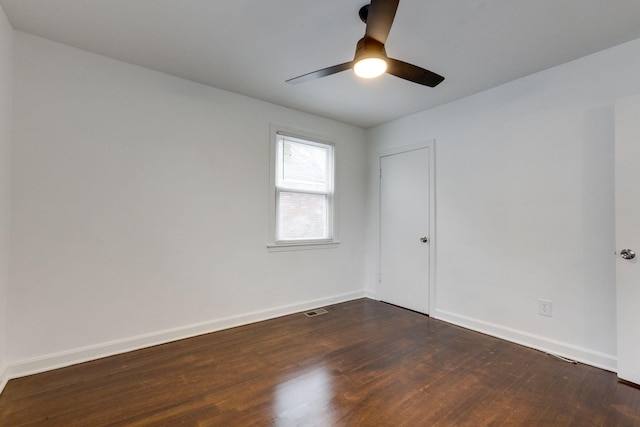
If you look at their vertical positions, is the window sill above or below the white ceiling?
below

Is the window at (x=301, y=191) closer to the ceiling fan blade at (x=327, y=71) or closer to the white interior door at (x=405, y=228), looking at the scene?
the white interior door at (x=405, y=228)

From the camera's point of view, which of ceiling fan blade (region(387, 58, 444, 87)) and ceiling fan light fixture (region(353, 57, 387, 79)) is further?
ceiling fan blade (region(387, 58, 444, 87))

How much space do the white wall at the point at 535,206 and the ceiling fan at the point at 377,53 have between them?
4.56 ft

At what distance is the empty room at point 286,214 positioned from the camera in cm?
190

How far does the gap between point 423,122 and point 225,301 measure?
3089mm

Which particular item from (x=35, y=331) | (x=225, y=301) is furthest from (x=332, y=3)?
(x=35, y=331)

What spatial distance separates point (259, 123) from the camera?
3371 millimetres

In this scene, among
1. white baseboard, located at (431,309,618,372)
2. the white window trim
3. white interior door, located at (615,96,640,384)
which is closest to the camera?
white interior door, located at (615,96,640,384)

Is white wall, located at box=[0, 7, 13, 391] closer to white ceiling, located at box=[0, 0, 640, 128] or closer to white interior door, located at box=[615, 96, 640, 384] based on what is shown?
white ceiling, located at box=[0, 0, 640, 128]

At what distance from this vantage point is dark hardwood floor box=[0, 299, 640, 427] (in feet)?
5.67

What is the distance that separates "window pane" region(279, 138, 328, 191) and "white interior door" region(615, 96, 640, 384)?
9.22ft

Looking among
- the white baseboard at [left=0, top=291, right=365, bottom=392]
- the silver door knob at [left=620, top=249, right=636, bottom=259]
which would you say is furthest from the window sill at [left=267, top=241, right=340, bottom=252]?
the silver door knob at [left=620, top=249, right=636, bottom=259]

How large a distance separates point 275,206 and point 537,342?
2876 mm

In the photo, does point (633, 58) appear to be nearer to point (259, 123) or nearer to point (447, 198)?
point (447, 198)
